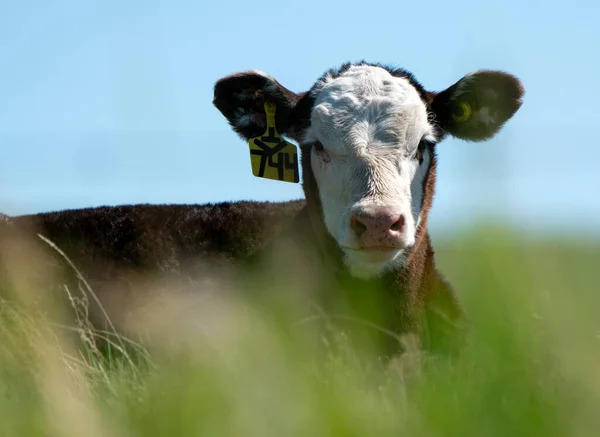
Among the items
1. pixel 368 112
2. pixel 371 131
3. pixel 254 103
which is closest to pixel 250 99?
pixel 254 103

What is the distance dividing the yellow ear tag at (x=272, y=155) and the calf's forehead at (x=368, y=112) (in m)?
0.67

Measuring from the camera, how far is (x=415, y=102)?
8.16m

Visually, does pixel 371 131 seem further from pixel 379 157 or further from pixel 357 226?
pixel 357 226

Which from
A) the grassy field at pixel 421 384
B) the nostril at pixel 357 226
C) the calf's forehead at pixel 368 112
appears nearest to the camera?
the grassy field at pixel 421 384

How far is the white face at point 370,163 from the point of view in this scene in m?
6.61

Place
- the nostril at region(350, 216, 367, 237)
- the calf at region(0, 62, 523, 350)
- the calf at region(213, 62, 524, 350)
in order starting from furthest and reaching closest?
the calf at region(0, 62, 523, 350) < the calf at region(213, 62, 524, 350) < the nostril at region(350, 216, 367, 237)

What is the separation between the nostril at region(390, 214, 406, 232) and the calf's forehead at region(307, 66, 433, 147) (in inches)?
43.6

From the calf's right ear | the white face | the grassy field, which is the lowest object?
the grassy field

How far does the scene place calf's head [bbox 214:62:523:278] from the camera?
6773mm

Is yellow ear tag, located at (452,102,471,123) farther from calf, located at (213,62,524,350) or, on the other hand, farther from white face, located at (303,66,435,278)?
white face, located at (303,66,435,278)

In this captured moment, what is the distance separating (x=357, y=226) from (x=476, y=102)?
9.12ft

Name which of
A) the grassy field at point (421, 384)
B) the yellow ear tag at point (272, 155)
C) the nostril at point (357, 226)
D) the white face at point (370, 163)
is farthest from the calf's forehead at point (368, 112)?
the grassy field at point (421, 384)

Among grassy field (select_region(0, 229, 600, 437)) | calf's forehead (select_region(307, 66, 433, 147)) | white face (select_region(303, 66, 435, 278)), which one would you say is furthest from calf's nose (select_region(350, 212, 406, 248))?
grassy field (select_region(0, 229, 600, 437))

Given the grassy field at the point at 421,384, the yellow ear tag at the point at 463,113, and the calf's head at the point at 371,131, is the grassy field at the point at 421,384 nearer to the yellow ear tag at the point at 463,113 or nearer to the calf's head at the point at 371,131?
the calf's head at the point at 371,131
